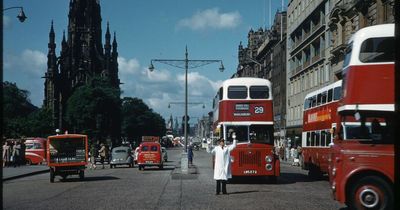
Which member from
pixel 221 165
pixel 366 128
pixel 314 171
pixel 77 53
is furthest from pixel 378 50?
pixel 77 53

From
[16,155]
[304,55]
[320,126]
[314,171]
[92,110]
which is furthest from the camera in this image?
[92,110]

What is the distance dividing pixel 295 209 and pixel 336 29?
1794 inches

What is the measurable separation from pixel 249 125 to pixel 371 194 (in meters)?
11.9

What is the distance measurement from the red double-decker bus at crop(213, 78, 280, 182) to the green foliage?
112400mm

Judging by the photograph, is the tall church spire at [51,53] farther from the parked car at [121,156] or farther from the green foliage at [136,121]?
the parked car at [121,156]

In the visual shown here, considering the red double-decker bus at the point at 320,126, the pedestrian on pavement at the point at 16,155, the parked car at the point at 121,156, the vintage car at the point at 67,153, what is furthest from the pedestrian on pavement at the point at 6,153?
the red double-decker bus at the point at 320,126

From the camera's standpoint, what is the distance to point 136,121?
14138cm

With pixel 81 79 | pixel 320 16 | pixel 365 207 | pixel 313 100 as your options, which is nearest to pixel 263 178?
pixel 313 100

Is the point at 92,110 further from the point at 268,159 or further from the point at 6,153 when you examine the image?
the point at 268,159

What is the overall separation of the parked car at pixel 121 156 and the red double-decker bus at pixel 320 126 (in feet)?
50.3

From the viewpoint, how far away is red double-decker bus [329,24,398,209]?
12.5m

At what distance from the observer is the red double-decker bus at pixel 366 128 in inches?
493

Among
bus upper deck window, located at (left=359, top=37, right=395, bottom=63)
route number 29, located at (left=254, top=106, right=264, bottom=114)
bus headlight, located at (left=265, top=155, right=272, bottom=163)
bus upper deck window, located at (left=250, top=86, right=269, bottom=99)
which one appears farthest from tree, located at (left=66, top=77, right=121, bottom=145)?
bus upper deck window, located at (left=359, top=37, right=395, bottom=63)

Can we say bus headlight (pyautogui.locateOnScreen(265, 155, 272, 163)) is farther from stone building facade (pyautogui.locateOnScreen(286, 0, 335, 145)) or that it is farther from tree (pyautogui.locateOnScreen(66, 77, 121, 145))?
tree (pyautogui.locateOnScreen(66, 77, 121, 145))
